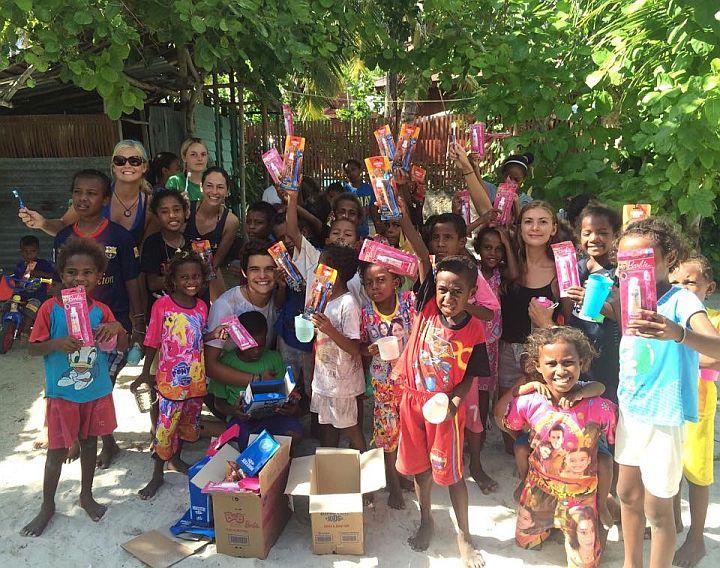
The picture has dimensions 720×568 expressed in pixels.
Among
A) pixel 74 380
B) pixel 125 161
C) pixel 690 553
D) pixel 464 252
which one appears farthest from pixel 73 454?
pixel 690 553

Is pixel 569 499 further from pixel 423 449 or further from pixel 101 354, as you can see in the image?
pixel 101 354

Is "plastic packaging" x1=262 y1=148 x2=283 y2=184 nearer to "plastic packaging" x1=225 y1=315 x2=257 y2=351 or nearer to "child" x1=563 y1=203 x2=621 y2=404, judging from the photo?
"plastic packaging" x1=225 y1=315 x2=257 y2=351

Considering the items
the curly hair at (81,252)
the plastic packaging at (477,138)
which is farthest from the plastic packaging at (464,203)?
the curly hair at (81,252)

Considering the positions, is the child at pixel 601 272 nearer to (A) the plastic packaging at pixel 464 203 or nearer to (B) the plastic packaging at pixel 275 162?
(A) the plastic packaging at pixel 464 203

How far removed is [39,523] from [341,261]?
6.82 feet

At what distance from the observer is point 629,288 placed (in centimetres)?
197

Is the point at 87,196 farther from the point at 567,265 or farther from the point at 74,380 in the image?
the point at 567,265

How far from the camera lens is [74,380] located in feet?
9.43

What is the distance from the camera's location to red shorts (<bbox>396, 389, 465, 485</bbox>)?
2.54 metres

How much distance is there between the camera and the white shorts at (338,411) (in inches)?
122

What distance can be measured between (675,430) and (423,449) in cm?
108

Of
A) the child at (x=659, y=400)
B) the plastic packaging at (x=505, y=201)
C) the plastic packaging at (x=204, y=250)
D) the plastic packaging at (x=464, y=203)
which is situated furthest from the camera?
the plastic packaging at (x=464, y=203)

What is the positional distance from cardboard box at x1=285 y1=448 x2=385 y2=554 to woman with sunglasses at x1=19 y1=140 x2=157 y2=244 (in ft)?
6.19

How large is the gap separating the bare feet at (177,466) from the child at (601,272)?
95.0 inches
